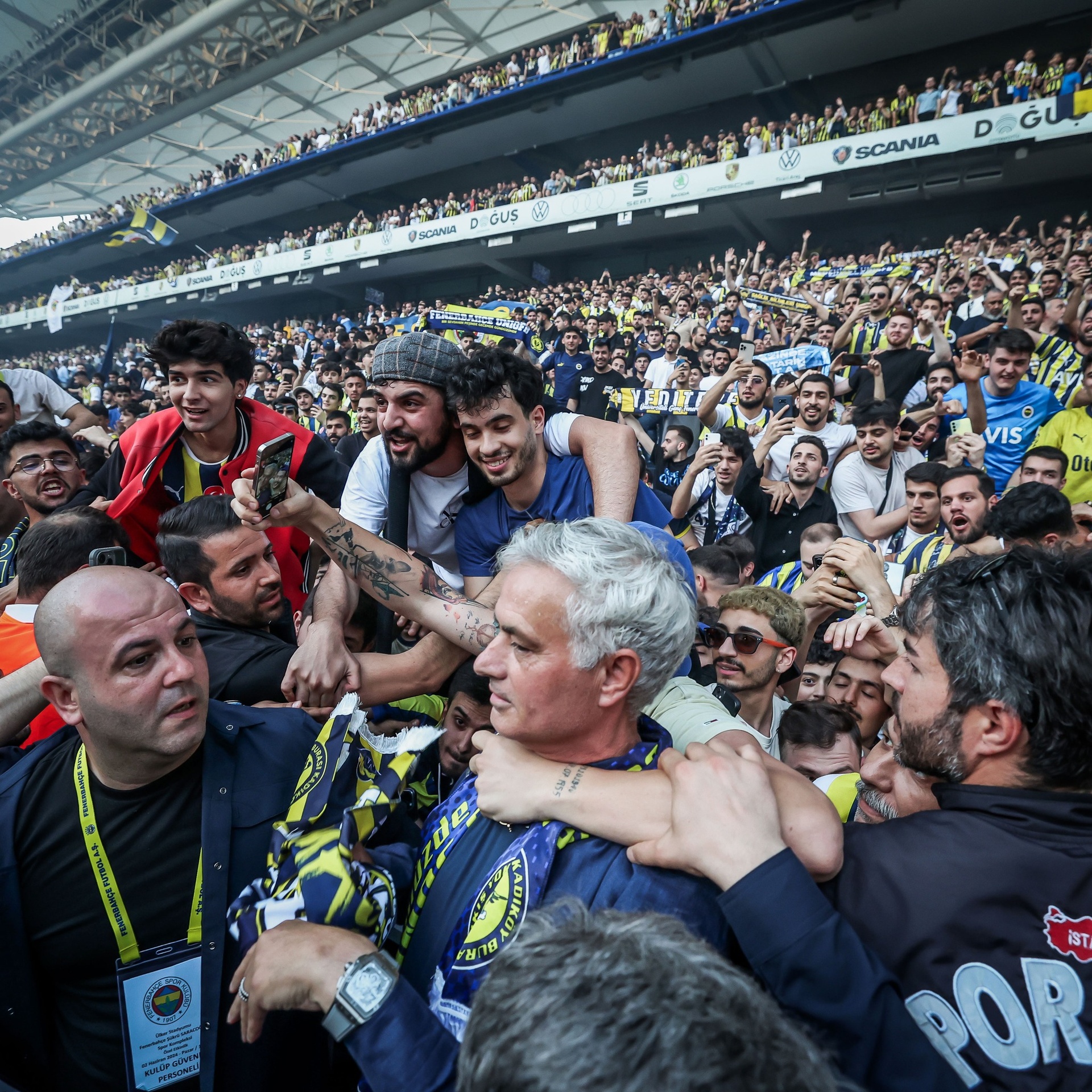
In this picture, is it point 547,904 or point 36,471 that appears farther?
point 36,471

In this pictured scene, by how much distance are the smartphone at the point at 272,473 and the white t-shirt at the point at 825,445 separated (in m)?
4.24

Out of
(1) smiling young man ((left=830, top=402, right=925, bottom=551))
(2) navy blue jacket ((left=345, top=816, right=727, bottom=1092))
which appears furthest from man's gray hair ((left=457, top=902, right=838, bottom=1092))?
(1) smiling young man ((left=830, top=402, right=925, bottom=551))

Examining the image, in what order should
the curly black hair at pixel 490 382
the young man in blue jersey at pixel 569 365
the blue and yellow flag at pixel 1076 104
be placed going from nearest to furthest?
the curly black hair at pixel 490 382, the young man in blue jersey at pixel 569 365, the blue and yellow flag at pixel 1076 104

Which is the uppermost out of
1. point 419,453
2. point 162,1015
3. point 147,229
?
point 147,229

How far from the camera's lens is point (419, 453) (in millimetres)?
2707

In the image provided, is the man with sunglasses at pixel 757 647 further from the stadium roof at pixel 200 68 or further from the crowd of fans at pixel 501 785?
the stadium roof at pixel 200 68

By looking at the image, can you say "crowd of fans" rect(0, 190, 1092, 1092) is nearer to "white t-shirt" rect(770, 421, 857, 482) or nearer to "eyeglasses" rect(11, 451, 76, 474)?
"eyeglasses" rect(11, 451, 76, 474)

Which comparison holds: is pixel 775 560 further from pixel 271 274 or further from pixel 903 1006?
pixel 271 274

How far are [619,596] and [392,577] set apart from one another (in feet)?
3.50

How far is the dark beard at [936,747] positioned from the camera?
1.32m

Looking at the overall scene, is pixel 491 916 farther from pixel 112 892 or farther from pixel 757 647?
pixel 757 647

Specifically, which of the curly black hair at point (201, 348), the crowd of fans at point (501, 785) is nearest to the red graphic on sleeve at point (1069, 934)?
the crowd of fans at point (501, 785)

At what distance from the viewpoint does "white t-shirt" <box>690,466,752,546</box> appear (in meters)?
5.26

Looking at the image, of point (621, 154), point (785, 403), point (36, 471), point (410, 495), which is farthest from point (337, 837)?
point (621, 154)
